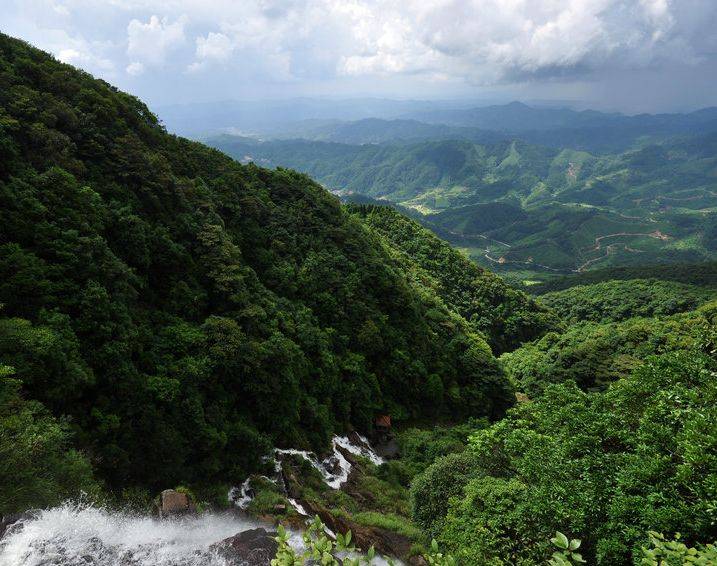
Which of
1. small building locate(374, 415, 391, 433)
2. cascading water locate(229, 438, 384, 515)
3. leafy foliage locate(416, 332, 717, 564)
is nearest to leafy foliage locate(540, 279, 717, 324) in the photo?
small building locate(374, 415, 391, 433)

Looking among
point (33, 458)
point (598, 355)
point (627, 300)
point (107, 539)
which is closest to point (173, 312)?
point (33, 458)

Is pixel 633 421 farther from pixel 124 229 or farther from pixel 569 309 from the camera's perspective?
pixel 569 309

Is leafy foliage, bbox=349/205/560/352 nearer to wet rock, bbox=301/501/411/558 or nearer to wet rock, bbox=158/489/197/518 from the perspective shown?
wet rock, bbox=301/501/411/558

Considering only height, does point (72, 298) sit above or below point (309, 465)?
above

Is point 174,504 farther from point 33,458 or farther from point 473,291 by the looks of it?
point 473,291

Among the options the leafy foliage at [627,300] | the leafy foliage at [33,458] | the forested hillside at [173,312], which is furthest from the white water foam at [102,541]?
the leafy foliage at [627,300]

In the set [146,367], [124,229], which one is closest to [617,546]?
[146,367]
